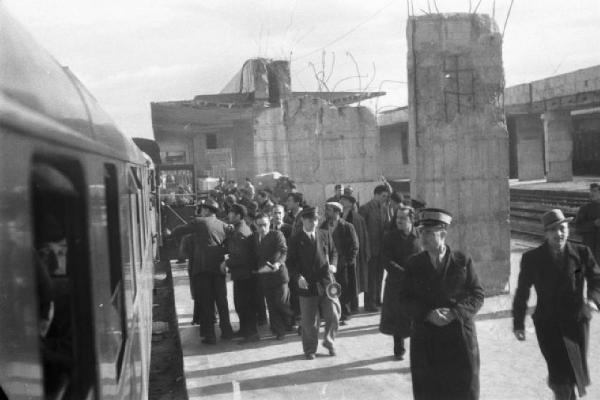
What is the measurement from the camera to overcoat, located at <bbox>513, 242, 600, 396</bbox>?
520cm

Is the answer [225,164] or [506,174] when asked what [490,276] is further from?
[225,164]

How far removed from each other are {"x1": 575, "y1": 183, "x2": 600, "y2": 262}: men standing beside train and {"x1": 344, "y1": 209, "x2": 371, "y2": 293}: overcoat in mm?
2807

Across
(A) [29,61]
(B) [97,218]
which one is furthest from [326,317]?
(A) [29,61]

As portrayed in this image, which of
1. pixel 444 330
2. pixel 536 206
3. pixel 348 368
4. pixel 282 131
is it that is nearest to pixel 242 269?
pixel 348 368

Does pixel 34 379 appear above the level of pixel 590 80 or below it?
below

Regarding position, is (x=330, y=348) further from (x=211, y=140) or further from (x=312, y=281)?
(x=211, y=140)

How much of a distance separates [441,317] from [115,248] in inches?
94.3

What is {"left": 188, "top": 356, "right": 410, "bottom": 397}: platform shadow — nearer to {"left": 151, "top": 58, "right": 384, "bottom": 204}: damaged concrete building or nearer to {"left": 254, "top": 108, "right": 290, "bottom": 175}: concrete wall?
{"left": 151, "top": 58, "right": 384, "bottom": 204}: damaged concrete building

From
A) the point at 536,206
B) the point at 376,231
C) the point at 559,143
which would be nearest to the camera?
the point at 376,231

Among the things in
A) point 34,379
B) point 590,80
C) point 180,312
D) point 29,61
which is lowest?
point 180,312

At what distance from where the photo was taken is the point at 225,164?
3075cm

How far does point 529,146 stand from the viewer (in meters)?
35.9

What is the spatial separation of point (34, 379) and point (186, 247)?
748cm

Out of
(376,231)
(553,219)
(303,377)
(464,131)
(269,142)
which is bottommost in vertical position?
(303,377)
